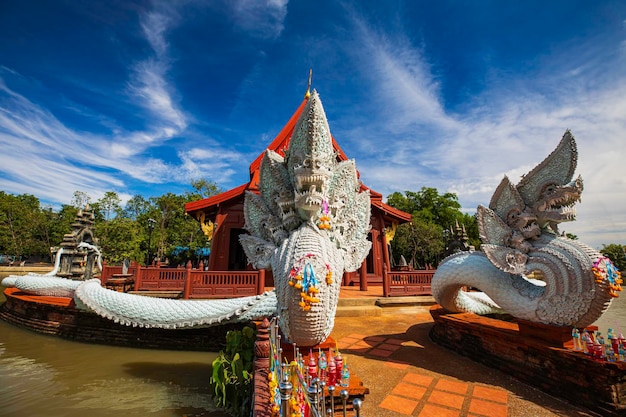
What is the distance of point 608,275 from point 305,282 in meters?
3.20

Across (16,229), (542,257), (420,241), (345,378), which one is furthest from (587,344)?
(16,229)

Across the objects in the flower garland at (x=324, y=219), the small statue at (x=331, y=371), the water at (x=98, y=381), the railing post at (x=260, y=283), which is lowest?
the water at (x=98, y=381)

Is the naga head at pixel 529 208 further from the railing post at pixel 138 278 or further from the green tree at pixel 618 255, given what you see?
the green tree at pixel 618 255

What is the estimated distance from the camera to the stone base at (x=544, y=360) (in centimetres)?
266

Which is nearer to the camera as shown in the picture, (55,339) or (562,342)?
(562,342)

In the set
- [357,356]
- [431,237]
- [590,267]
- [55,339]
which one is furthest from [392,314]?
[431,237]

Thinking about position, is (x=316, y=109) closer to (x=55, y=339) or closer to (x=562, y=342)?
(x=562, y=342)

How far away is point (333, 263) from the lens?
273 centimetres

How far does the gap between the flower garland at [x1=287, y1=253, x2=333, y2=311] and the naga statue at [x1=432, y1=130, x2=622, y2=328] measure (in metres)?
2.60

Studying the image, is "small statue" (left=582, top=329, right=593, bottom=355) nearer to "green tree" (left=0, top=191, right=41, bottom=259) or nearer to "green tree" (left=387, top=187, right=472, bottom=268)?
"green tree" (left=387, top=187, right=472, bottom=268)

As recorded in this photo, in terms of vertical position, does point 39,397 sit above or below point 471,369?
below

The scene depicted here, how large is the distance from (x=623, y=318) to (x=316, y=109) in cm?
1098

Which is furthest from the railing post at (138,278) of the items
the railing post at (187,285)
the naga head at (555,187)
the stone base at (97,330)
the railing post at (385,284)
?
the naga head at (555,187)

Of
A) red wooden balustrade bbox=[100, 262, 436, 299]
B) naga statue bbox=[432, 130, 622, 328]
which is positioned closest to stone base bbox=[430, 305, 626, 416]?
naga statue bbox=[432, 130, 622, 328]
